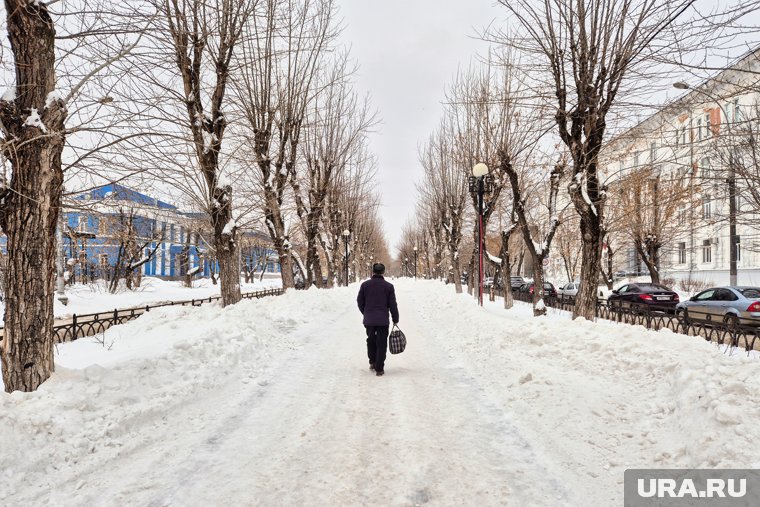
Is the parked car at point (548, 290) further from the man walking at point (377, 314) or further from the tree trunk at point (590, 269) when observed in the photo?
the man walking at point (377, 314)

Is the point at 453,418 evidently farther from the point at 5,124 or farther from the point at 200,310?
the point at 200,310

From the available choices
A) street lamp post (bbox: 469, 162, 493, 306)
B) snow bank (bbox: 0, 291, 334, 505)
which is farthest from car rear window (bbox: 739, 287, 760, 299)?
snow bank (bbox: 0, 291, 334, 505)

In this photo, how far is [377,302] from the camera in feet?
23.5

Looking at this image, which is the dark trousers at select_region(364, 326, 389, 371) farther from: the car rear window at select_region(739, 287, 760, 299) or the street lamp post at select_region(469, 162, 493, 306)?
the car rear window at select_region(739, 287, 760, 299)

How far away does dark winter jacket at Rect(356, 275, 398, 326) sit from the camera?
7.03 m

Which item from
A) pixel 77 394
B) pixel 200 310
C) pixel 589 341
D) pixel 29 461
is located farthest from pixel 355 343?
pixel 29 461

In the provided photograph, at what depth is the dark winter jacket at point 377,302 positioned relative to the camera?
7.03 m

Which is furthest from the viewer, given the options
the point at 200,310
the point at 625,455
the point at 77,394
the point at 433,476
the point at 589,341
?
the point at 200,310

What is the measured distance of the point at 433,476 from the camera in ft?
11.0

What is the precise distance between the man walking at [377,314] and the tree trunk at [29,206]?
4117 millimetres

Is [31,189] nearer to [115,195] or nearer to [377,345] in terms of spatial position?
[115,195]

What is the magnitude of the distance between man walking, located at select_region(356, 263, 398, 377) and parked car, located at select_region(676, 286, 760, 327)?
9120 mm

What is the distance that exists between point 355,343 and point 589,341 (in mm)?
5338

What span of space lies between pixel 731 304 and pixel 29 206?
17223 millimetres
